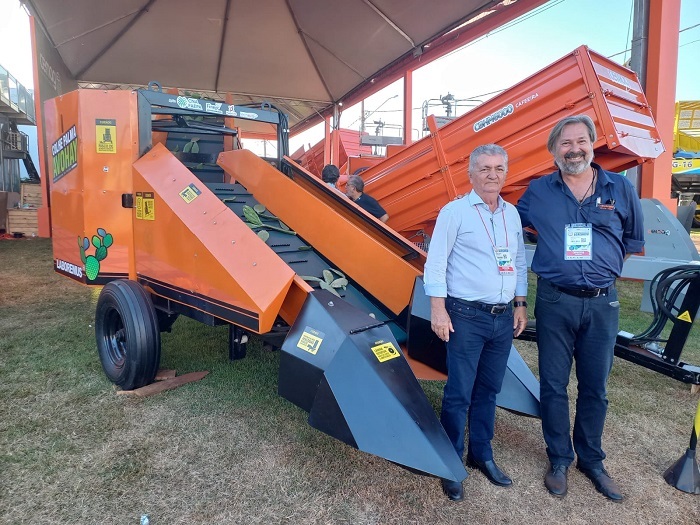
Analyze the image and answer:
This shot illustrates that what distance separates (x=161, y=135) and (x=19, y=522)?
9.84ft

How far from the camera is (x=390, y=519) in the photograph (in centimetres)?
200

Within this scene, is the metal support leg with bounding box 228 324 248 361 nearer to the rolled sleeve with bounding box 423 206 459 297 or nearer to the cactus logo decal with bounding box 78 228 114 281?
the cactus logo decal with bounding box 78 228 114 281

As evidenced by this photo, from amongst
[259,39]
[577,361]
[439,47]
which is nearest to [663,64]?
[439,47]

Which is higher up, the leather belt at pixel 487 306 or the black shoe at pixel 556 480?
the leather belt at pixel 487 306

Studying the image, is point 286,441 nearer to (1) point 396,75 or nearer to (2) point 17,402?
(2) point 17,402

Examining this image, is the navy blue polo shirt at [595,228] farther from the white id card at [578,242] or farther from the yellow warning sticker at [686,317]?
the yellow warning sticker at [686,317]

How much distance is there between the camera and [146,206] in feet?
9.99

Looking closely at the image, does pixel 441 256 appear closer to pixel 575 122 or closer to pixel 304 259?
pixel 575 122

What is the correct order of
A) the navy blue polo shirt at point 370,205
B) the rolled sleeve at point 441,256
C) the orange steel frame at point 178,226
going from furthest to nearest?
1. the navy blue polo shirt at point 370,205
2. the orange steel frame at point 178,226
3. the rolled sleeve at point 441,256

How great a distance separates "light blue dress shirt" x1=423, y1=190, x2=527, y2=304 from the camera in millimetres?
2088

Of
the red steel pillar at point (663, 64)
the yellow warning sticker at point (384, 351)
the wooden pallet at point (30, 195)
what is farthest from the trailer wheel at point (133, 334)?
the wooden pallet at point (30, 195)

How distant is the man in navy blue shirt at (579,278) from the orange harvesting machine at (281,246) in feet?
0.96

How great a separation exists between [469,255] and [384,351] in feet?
1.89

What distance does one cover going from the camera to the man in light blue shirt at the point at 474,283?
2.09m
